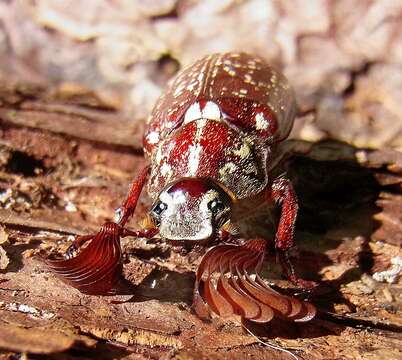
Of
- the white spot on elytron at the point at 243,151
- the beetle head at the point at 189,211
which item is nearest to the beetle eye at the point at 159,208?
the beetle head at the point at 189,211

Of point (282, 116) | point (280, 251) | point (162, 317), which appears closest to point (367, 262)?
point (280, 251)

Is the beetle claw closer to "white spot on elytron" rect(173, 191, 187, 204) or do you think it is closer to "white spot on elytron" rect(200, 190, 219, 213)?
"white spot on elytron" rect(173, 191, 187, 204)

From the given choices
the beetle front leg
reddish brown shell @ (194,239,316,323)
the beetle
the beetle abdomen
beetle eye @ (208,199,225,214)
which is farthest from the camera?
the beetle abdomen

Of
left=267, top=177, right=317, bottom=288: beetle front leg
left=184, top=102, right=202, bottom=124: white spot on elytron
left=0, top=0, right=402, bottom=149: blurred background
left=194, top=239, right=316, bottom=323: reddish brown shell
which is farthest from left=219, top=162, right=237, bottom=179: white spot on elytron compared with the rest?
left=0, top=0, right=402, bottom=149: blurred background

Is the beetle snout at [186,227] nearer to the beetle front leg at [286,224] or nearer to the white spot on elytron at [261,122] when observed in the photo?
the beetle front leg at [286,224]

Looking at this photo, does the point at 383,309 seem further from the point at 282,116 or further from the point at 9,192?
the point at 9,192

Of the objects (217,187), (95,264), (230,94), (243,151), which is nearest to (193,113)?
(230,94)
